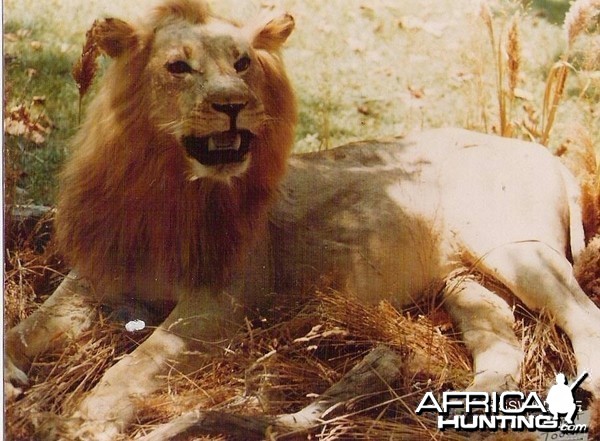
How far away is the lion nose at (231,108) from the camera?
11.0 ft

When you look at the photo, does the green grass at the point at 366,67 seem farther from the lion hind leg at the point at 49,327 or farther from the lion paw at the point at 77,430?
the lion paw at the point at 77,430

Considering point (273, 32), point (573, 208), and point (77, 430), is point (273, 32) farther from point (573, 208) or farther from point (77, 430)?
point (77, 430)

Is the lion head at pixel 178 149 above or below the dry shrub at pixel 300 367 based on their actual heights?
above

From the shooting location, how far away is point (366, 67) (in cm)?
360

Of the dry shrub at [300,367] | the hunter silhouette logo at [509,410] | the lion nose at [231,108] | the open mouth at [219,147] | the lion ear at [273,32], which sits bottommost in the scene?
the hunter silhouette logo at [509,410]

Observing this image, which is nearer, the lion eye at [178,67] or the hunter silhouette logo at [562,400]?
the lion eye at [178,67]

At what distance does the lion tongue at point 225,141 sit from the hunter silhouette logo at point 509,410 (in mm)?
1230

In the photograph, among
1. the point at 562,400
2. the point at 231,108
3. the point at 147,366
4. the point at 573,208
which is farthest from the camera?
the point at 573,208

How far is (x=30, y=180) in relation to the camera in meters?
3.56

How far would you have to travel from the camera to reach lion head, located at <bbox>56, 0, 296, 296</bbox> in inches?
133

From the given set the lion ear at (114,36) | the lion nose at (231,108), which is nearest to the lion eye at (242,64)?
the lion nose at (231,108)

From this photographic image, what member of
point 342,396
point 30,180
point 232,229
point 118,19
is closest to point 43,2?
point 118,19

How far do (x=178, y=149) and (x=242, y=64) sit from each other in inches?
15.8

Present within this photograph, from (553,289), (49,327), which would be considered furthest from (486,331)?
(49,327)
